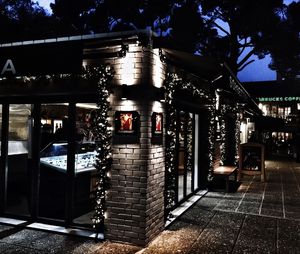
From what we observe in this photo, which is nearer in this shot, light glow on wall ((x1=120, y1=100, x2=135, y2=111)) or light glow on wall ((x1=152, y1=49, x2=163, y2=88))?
light glow on wall ((x1=120, y1=100, x2=135, y2=111))

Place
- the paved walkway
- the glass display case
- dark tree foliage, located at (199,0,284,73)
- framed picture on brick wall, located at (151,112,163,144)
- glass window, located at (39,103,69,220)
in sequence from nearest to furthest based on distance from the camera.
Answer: the paved walkway, framed picture on brick wall, located at (151,112,163,144), the glass display case, glass window, located at (39,103,69,220), dark tree foliage, located at (199,0,284,73)

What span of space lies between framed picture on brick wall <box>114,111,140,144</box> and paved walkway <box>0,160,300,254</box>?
5.77 ft

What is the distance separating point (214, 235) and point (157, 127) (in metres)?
2.24

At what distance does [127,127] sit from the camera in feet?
17.4

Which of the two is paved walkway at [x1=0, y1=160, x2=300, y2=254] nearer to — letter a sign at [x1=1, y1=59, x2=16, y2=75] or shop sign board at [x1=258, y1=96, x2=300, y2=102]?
letter a sign at [x1=1, y1=59, x2=16, y2=75]

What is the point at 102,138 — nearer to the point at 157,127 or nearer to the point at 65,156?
the point at 157,127

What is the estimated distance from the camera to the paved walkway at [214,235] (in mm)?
5145

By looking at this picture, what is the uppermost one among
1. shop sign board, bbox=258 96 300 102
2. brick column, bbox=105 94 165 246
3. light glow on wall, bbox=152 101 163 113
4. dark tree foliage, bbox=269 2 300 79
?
dark tree foliage, bbox=269 2 300 79

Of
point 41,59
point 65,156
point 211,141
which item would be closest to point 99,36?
point 41,59

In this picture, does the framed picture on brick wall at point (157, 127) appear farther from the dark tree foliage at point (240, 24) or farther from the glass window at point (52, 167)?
the dark tree foliage at point (240, 24)

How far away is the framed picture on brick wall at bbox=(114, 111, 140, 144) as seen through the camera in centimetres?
528

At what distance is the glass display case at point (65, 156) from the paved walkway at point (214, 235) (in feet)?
4.29

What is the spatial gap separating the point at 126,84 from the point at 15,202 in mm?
3791


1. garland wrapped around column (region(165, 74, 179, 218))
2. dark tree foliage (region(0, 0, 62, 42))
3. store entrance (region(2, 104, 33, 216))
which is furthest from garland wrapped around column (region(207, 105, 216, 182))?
dark tree foliage (region(0, 0, 62, 42))
